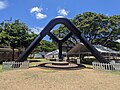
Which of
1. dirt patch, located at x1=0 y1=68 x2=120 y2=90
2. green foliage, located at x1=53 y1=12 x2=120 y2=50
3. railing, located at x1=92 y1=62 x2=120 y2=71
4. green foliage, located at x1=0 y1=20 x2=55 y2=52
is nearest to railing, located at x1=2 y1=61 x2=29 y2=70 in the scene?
dirt patch, located at x1=0 y1=68 x2=120 y2=90

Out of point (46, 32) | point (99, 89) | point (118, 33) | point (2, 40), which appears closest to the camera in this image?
point (99, 89)

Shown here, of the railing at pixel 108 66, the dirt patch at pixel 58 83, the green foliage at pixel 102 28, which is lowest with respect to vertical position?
the dirt patch at pixel 58 83

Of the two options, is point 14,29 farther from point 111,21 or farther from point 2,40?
point 111,21

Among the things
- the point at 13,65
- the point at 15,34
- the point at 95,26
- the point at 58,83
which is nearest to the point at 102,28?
the point at 95,26

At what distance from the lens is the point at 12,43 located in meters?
31.0

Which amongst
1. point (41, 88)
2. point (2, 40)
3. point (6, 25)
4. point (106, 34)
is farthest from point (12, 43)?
point (41, 88)

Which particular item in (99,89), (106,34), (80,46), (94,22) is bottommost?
(99,89)

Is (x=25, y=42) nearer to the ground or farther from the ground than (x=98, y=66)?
farther from the ground

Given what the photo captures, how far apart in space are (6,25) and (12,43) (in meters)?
4.59

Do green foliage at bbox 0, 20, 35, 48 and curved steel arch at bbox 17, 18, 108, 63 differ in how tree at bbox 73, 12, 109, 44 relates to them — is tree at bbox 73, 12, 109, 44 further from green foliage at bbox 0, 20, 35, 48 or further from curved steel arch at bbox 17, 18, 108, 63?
curved steel arch at bbox 17, 18, 108, 63

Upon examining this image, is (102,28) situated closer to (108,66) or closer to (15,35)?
(15,35)

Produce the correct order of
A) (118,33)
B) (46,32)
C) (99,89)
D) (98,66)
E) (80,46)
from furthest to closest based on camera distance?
(118,33) < (80,46) < (46,32) < (98,66) < (99,89)

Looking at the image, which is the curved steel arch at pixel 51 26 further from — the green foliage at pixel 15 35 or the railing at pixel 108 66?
the green foliage at pixel 15 35

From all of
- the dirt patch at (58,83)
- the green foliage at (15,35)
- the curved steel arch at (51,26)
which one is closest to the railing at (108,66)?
the curved steel arch at (51,26)
